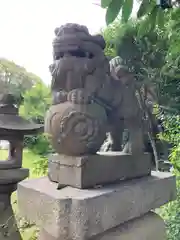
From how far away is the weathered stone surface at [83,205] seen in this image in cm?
91

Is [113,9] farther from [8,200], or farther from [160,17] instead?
[8,200]

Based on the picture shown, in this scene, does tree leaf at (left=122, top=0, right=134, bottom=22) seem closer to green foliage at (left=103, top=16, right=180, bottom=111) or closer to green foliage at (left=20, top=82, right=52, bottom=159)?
green foliage at (left=103, top=16, right=180, bottom=111)

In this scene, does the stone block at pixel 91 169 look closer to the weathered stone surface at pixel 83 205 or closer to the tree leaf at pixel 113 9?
the weathered stone surface at pixel 83 205

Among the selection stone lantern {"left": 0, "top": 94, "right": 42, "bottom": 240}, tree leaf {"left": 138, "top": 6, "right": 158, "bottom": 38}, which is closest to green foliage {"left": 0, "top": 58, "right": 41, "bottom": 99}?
stone lantern {"left": 0, "top": 94, "right": 42, "bottom": 240}

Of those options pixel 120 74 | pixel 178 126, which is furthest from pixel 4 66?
pixel 120 74

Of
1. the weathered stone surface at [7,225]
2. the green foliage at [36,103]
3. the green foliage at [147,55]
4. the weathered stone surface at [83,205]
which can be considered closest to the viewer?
the weathered stone surface at [83,205]

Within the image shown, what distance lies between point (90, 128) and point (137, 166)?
13.5 inches

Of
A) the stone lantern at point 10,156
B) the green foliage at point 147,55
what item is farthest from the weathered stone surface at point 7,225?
the green foliage at point 147,55

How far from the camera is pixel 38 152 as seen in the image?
6.14 meters

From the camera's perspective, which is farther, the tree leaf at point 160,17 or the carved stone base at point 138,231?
the tree leaf at point 160,17

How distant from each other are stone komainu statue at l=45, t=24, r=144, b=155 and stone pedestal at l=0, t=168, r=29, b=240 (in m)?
1.20

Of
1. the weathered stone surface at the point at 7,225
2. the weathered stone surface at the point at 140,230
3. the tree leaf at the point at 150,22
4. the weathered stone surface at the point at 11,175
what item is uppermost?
the tree leaf at the point at 150,22

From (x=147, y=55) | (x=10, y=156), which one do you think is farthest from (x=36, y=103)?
(x=10, y=156)

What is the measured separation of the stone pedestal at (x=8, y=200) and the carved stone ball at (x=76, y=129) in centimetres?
126
